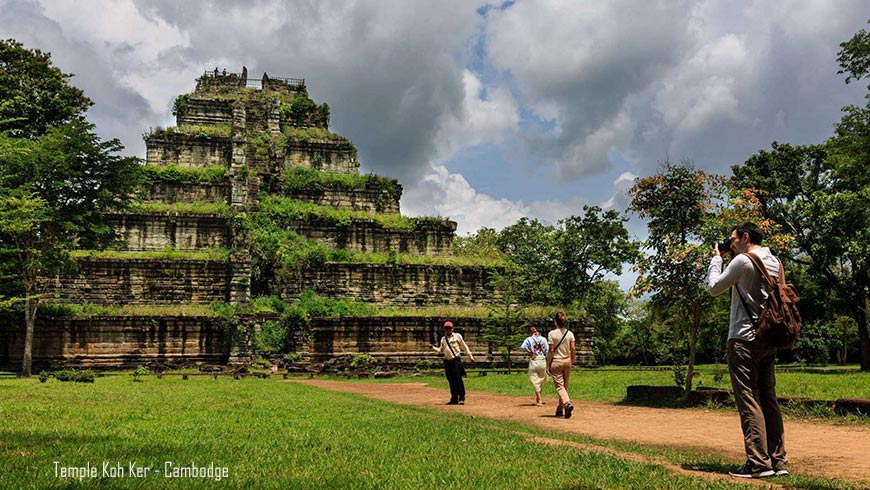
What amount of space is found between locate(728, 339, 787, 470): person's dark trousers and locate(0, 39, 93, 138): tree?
38.4 meters

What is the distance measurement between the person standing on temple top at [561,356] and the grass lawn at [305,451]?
193 cm

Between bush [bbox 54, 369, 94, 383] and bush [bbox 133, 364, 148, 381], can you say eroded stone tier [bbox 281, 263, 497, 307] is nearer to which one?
bush [bbox 133, 364, 148, 381]

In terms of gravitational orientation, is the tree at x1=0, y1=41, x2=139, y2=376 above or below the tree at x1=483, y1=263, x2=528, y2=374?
above

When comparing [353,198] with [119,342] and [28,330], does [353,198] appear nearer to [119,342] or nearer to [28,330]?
[119,342]

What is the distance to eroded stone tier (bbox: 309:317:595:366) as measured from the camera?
3067cm

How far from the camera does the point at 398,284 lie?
34.3m

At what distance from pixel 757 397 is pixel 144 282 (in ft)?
103

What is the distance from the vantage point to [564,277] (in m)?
49.7

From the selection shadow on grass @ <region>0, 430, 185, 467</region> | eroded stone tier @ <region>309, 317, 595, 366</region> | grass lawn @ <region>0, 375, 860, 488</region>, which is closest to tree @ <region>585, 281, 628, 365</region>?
eroded stone tier @ <region>309, 317, 595, 366</region>

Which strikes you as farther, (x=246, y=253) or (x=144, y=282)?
(x=246, y=253)

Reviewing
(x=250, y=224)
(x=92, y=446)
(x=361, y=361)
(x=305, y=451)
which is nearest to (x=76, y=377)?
(x=361, y=361)

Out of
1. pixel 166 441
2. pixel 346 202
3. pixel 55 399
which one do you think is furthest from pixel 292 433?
pixel 346 202

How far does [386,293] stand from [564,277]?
2046 centimetres

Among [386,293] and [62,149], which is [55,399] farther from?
[386,293]
